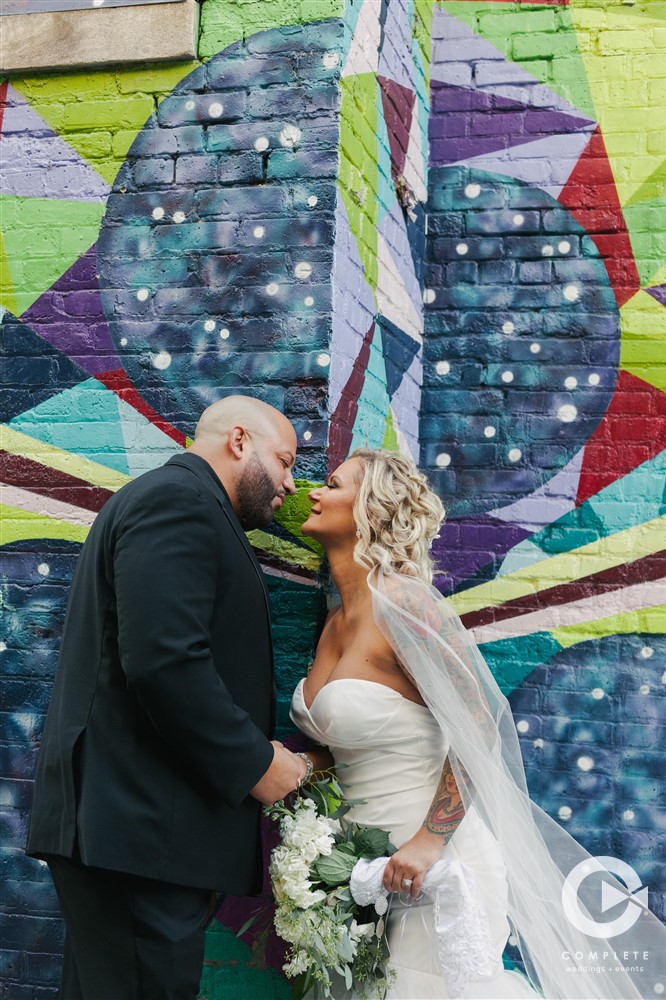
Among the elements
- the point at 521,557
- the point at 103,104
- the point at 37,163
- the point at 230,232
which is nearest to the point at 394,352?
the point at 230,232

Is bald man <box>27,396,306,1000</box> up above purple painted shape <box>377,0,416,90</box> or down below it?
below

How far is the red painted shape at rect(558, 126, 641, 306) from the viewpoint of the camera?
3.85 m

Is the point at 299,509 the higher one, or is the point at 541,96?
the point at 541,96

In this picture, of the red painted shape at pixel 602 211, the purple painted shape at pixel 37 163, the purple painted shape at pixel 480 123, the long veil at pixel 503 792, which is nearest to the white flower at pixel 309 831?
the long veil at pixel 503 792

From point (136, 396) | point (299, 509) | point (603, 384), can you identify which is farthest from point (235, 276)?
point (603, 384)

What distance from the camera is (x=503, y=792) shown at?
2.62 meters

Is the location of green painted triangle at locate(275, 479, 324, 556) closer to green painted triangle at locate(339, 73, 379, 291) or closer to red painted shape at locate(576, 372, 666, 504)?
green painted triangle at locate(339, 73, 379, 291)

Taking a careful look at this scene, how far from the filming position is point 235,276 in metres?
3.25

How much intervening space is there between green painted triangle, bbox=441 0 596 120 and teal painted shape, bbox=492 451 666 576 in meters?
1.48

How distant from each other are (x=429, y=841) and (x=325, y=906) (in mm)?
326

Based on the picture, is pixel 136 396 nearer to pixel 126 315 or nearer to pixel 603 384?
pixel 126 315

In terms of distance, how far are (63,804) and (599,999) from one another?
5.10 feet

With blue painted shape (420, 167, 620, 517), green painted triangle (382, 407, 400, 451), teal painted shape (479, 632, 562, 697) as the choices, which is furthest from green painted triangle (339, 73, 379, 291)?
teal painted shape (479, 632, 562, 697)

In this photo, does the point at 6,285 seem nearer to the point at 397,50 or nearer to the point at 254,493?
the point at 254,493
